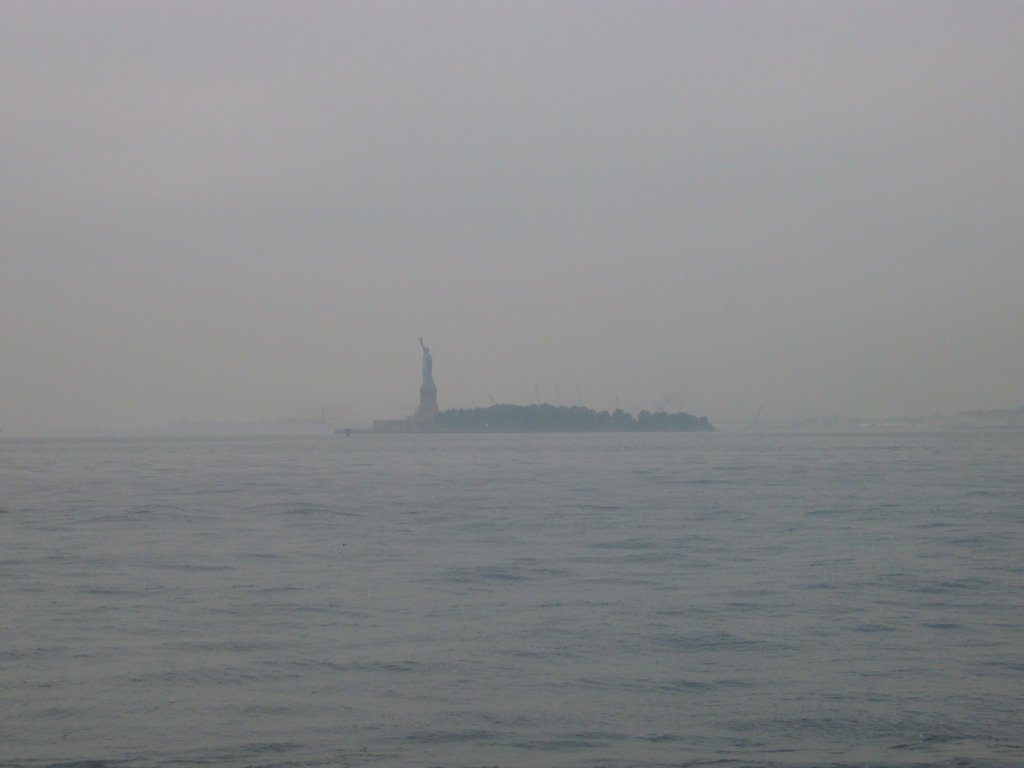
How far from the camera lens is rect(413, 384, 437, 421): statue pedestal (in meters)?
145

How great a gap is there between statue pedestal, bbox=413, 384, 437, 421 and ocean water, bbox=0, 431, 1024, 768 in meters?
119

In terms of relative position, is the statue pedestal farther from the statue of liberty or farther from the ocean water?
the ocean water

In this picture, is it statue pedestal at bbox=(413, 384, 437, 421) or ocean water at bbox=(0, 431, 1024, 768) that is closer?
ocean water at bbox=(0, 431, 1024, 768)

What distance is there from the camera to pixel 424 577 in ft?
53.6

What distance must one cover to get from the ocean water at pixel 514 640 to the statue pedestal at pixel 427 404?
119365 mm

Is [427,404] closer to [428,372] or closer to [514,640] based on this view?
[428,372]

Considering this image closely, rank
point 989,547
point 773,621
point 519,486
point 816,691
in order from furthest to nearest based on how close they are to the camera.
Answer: point 519,486 < point 989,547 < point 773,621 < point 816,691

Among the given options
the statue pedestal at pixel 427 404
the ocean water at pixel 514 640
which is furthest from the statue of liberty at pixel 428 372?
the ocean water at pixel 514 640

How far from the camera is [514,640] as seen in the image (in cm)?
1177

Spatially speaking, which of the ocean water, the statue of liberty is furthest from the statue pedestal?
the ocean water

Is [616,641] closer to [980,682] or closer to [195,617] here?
[980,682]

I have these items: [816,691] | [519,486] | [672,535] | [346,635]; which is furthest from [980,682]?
[519,486]

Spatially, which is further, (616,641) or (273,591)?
(273,591)

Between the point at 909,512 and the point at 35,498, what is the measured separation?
25.0 meters
